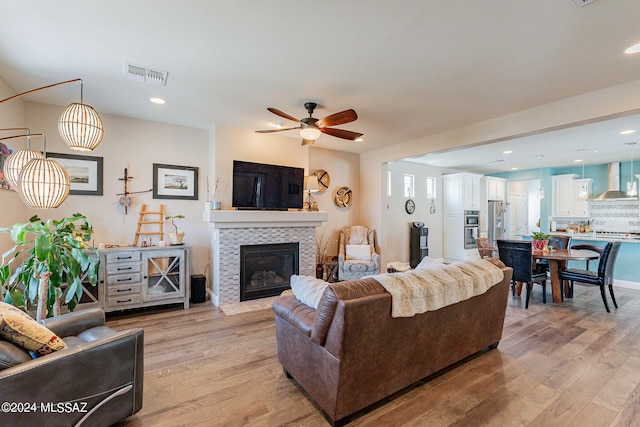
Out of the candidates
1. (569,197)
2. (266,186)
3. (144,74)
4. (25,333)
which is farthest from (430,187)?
(25,333)

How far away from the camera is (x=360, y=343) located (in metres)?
1.75

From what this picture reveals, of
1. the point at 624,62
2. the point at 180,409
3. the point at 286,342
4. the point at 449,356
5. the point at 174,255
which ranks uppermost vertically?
the point at 624,62

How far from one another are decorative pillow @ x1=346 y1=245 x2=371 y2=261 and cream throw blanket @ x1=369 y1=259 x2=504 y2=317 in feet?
9.17

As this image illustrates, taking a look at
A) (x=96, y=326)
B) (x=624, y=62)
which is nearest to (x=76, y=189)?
A: (x=96, y=326)

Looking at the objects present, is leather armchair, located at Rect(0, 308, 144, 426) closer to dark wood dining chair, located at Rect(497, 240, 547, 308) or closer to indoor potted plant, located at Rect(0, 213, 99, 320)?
indoor potted plant, located at Rect(0, 213, 99, 320)

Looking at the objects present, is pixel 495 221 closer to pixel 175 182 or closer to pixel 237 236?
pixel 237 236

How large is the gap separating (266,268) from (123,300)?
1.94m

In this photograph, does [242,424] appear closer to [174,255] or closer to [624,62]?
[174,255]

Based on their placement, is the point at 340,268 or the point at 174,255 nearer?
the point at 174,255

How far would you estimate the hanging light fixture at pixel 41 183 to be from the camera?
2139mm

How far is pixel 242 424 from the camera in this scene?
1.84 m

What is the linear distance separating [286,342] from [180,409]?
825mm

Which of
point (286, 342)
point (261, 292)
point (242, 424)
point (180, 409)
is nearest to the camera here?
point (242, 424)

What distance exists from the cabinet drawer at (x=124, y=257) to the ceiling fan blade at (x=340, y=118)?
2.91m
